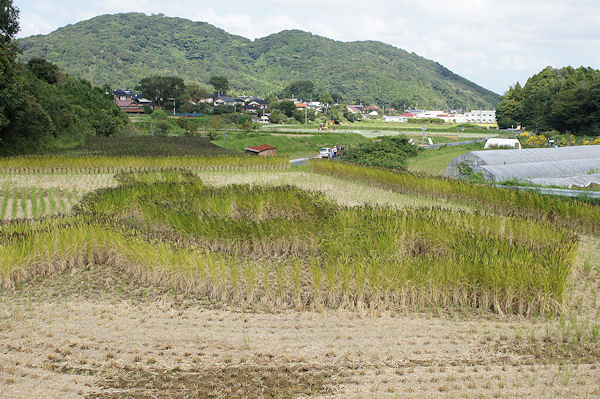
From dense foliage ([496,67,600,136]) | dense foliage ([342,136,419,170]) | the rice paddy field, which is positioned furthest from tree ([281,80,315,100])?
the rice paddy field

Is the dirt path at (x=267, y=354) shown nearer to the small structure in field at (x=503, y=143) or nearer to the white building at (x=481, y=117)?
the small structure in field at (x=503, y=143)

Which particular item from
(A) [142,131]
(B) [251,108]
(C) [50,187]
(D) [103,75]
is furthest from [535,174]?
(D) [103,75]

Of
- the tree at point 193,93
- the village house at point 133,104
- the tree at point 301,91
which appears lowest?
the village house at point 133,104

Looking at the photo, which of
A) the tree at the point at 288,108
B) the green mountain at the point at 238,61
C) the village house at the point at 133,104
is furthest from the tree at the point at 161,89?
the green mountain at the point at 238,61

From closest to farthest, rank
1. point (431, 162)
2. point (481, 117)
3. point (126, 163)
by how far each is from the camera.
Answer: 1. point (126, 163)
2. point (431, 162)
3. point (481, 117)

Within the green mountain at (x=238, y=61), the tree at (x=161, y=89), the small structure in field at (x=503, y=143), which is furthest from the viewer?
the green mountain at (x=238, y=61)

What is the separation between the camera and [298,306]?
22.3 ft

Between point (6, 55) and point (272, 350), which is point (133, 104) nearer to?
point (6, 55)

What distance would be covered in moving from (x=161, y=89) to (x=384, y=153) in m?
55.3

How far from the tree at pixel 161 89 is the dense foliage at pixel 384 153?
50.7 m

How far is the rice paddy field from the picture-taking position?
473 cm

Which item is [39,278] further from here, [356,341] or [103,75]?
[103,75]

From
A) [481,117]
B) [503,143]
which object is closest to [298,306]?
[503,143]

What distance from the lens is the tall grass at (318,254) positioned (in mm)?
6918
